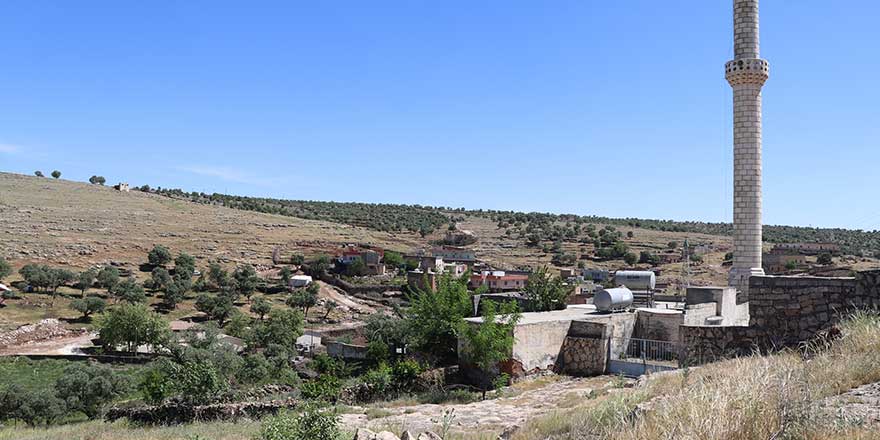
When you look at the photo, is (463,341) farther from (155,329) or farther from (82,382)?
(155,329)

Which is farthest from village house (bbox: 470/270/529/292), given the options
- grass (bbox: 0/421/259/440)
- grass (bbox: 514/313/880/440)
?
grass (bbox: 514/313/880/440)

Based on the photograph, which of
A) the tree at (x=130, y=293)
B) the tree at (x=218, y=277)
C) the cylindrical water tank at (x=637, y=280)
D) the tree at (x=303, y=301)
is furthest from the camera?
the tree at (x=218, y=277)

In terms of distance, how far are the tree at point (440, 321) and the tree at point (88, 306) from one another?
37121mm

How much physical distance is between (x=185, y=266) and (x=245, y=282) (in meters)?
6.37

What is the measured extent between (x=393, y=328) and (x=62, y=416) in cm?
1194

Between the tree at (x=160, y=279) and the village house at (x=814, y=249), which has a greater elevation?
the village house at (x=814, y=249)

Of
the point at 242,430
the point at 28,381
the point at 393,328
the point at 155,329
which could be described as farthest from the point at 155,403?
the point at 155,329

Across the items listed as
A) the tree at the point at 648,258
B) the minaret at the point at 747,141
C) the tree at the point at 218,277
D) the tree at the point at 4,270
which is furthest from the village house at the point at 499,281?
the tree at the point at 4,270

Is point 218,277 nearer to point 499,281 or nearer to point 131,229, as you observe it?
point 499,281

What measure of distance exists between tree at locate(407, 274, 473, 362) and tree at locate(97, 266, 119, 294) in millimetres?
42180

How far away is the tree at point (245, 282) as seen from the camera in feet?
Result: 182

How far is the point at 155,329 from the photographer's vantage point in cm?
3916

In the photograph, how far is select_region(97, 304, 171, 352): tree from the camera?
38.2 metres

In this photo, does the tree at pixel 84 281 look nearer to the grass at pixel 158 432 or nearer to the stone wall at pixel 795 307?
the grass at pixel 158 432
